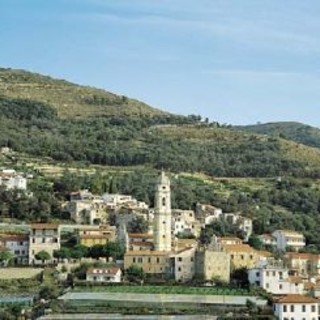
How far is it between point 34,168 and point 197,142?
95.0 feet

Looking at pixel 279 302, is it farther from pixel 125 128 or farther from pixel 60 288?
pixel 125 128

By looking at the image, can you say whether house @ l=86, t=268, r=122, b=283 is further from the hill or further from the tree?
the hill

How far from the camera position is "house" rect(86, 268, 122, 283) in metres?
53.5

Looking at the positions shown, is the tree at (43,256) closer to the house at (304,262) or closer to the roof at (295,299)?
the house at (304,262)

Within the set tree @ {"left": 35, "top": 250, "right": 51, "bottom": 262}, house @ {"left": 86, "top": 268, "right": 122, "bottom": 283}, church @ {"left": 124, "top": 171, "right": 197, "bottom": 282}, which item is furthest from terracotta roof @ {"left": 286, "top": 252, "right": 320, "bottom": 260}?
tree @ {"left": 35, "top": 250, "right": 51, "bottom": 262}

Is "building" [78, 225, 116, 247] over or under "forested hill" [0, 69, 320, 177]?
under

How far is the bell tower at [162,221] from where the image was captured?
2331 inches

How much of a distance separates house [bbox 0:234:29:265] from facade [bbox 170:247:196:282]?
8921 mm

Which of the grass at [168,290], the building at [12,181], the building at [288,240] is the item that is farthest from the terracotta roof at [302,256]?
the building at [12,181]

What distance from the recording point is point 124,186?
275 feet

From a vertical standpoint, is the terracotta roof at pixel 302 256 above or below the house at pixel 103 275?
above

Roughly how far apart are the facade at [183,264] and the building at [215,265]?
0.51 metres

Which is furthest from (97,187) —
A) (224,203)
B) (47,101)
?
(47,101)

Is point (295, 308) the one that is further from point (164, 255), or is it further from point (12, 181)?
point (12, 181)
